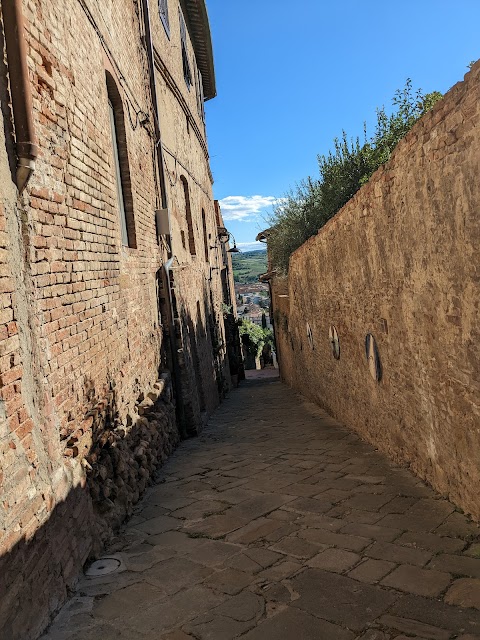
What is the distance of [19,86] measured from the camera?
2.96 metres

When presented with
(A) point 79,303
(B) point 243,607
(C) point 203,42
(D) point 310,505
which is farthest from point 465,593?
(C) point 203,42

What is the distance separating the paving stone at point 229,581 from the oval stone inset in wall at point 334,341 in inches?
182

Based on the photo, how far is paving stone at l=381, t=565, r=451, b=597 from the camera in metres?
2.74

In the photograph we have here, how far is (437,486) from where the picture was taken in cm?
414

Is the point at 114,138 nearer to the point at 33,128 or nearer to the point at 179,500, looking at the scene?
the point at 33,128

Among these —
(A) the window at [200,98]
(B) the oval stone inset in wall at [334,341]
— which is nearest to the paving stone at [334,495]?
(B) the oval stone inset in wall at [334,341]

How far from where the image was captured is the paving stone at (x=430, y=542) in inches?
126

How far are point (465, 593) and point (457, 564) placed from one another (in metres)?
0.33

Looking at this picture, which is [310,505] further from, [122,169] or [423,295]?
[122,169]

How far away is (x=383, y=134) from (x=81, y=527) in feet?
36.6

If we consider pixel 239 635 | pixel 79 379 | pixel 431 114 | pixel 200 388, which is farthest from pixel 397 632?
pixel 200 388

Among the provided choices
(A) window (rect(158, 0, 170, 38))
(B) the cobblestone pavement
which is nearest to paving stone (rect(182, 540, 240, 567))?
(B) the cobblestone pavement

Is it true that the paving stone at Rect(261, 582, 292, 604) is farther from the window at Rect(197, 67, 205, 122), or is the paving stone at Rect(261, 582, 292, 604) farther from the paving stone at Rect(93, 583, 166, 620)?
the window at Rect(197, 67, 205, 122)

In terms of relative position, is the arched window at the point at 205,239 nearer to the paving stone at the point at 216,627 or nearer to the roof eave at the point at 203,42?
the roof eave at the point at 203,42
